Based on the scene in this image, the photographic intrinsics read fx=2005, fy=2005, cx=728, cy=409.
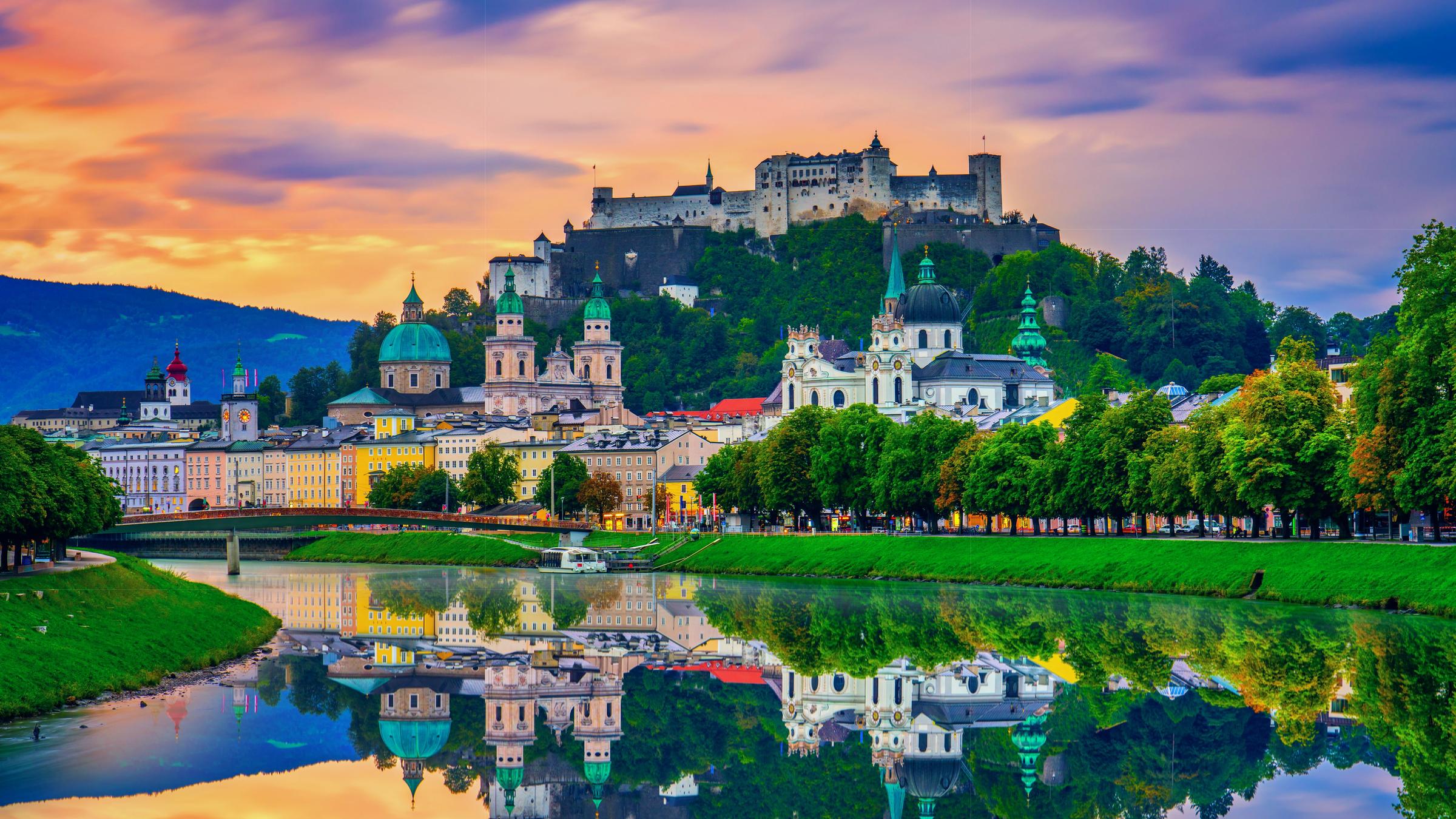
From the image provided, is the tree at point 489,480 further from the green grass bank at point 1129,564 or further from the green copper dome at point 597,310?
the green copper dome at point 597,310

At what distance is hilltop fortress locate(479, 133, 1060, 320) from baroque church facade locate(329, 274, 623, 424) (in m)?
6.03

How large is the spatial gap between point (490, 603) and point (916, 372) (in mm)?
64945

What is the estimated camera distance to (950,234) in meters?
162

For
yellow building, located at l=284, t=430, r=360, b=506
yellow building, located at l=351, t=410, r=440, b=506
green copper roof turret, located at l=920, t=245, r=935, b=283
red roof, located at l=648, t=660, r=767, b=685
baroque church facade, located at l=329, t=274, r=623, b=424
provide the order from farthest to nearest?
1. baroque church facade, located at l=329, t=274, r=623, b=424
2. yellow building, located at l=284, t=430, r=360, b=506
3. green copper roof turret, located at l=920, t=245, r=935, b=283
4. yellow building, located at l=351, t=410, r=440, b=506
5. red roof, located at l=648, t=660, r=767, b=685

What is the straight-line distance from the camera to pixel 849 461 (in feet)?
274

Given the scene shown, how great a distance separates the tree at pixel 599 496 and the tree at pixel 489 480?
9058 mm

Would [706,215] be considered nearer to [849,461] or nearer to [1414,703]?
[849,461]

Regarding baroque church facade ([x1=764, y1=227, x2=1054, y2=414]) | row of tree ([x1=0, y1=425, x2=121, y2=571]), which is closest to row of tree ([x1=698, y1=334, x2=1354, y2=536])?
baroque church facade ([x1=764, y1=227, x2=1054, y2=414])

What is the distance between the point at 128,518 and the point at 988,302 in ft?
257

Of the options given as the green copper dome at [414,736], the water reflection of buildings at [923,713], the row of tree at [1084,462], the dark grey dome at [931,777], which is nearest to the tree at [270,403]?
the row of tree at [1084,462]

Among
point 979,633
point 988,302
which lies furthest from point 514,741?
point 988,302

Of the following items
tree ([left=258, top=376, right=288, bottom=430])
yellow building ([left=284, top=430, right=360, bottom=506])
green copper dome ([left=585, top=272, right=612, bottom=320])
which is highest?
green copper dome ([left=585, top=272, right=612, bottom=320])

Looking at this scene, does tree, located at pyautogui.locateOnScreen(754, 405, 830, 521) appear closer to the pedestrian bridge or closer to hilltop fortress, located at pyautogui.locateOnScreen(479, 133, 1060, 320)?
the pedestrian bridge

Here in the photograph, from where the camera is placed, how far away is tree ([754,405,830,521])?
282 ft
